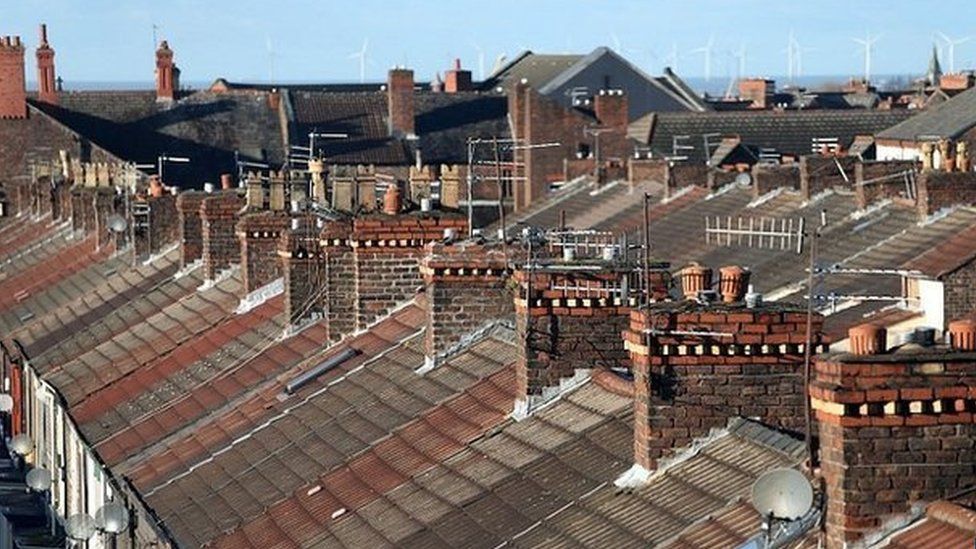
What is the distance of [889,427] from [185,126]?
85096 millimetres

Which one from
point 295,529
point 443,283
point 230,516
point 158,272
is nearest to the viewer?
point 295,529

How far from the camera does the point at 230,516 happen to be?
26.3 metres

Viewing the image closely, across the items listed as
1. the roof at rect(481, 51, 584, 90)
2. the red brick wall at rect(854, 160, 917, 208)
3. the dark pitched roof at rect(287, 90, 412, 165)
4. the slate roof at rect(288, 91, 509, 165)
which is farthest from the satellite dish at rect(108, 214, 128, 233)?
the roof at rect(481, 51, 584, 90)

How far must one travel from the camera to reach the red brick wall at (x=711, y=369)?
20.1m

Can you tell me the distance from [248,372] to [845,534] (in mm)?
19204

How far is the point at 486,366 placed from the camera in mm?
27516

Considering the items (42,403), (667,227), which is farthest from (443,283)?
(667,227)

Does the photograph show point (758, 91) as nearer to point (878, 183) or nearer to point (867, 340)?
point (878, 183)

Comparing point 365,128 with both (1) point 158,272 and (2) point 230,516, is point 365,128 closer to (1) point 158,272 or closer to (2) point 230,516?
(1) point 158,272

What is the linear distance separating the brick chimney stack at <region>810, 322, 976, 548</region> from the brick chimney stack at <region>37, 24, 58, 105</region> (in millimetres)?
87975

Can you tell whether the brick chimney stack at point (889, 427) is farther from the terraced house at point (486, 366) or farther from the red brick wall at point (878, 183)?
the red brick wall at point (878, 183)

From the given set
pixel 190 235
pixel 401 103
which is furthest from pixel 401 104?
pixel 190 235

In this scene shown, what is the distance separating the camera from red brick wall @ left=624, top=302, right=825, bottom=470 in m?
20.1

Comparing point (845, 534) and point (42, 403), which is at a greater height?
point (845, 534)
